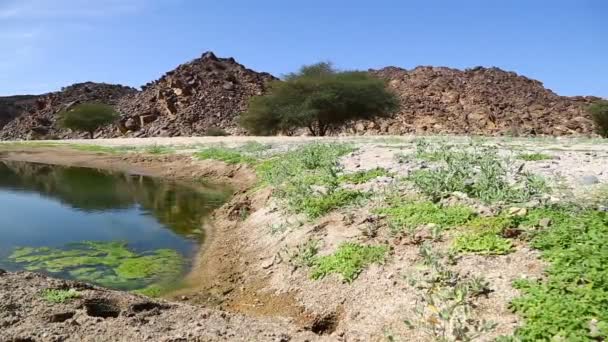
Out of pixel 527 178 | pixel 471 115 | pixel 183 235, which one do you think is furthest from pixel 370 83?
pixel 527 178

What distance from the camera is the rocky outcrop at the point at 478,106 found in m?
57.1

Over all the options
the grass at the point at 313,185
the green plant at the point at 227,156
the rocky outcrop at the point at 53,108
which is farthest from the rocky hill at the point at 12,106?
the grass at the point at 313,185

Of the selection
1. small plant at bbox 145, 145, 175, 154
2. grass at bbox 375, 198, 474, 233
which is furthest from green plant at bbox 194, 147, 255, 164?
grass at bbox 375, 198, 474, 233

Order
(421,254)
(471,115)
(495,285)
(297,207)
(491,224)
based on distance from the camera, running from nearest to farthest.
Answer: (495,285) → (421,254) → (491,224) → (297,207) → (471,115)

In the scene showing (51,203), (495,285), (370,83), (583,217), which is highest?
(370,83)

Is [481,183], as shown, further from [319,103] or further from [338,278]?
[319,103]

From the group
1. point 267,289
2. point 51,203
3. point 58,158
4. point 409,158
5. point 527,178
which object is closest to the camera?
point 267,289

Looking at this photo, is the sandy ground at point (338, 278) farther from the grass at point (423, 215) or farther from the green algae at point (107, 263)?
the green algae at point (107, 263)

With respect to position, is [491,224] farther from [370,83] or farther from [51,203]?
[370,83]

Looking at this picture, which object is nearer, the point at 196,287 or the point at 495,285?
the point at 495,285

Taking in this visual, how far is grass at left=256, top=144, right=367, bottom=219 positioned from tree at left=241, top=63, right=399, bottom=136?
26.2 m

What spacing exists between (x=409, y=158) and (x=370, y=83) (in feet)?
107

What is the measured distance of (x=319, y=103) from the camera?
40.9 metres

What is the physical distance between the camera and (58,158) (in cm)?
3366
